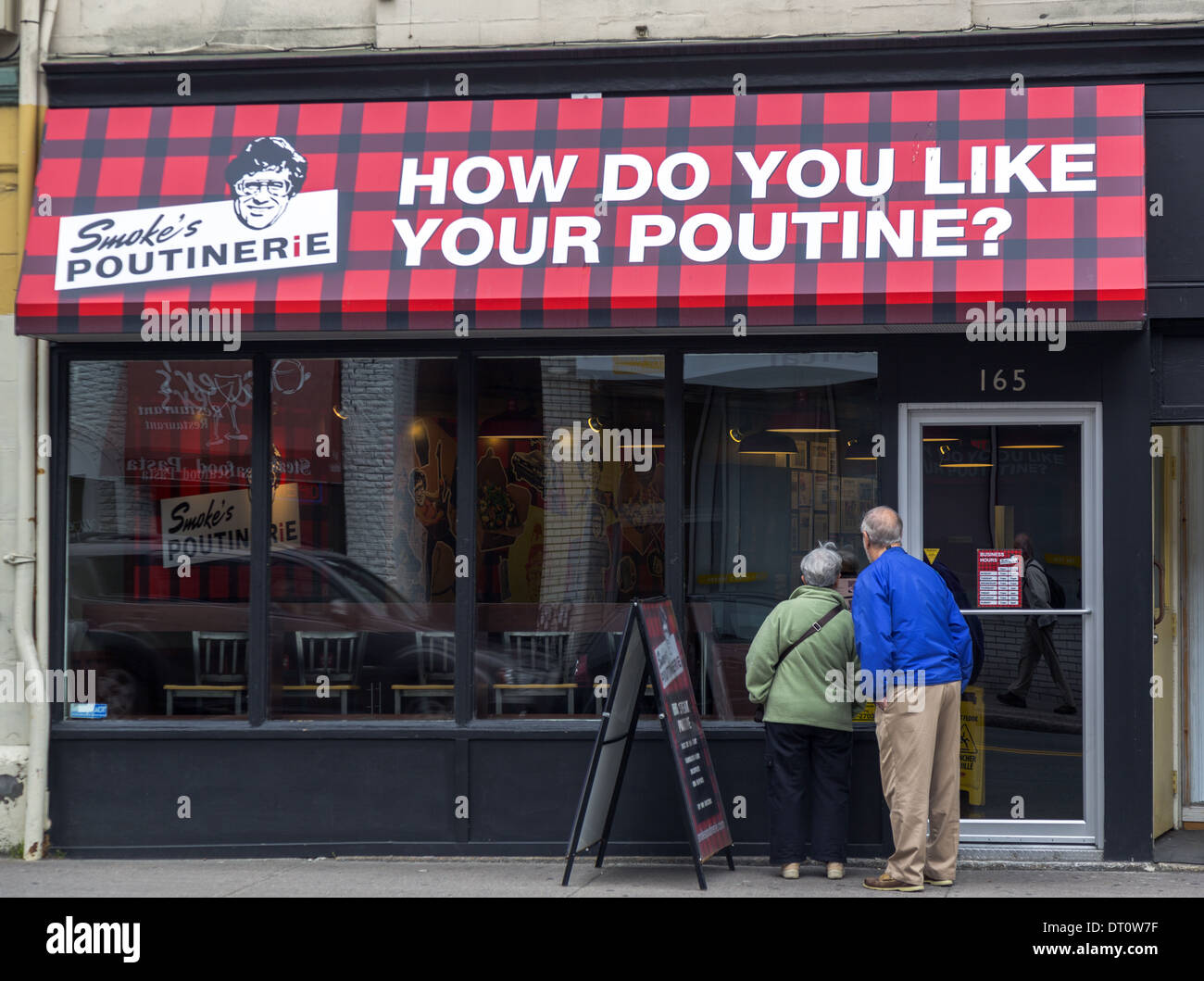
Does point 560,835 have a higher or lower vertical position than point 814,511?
lower

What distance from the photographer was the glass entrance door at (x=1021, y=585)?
24.0 ft

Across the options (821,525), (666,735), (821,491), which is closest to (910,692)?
(666,735)

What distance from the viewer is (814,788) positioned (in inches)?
274

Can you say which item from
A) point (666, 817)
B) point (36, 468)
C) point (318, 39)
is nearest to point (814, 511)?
point (666, 817)

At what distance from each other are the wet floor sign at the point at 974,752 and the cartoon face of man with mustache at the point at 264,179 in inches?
195

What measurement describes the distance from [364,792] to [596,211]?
367cm

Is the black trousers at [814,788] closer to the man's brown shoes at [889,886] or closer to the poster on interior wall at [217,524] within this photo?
the man's brown shoes at [889,886]

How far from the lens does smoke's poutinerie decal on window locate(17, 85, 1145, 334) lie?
6992mm

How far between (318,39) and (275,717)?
4.16 m

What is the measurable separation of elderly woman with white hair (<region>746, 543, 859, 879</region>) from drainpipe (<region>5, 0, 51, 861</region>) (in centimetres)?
423

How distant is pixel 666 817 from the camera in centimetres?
742

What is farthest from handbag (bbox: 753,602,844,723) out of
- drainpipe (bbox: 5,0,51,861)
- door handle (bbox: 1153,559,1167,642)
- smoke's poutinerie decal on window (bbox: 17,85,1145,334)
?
drainpipe (bbox: 5,0,51,861)

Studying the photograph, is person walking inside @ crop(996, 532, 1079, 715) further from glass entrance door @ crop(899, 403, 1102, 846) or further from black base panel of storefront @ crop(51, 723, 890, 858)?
black base panel of storefront @ crop(51, 723, 890, 858)

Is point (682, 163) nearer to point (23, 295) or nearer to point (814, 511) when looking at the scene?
point (814, 511)
